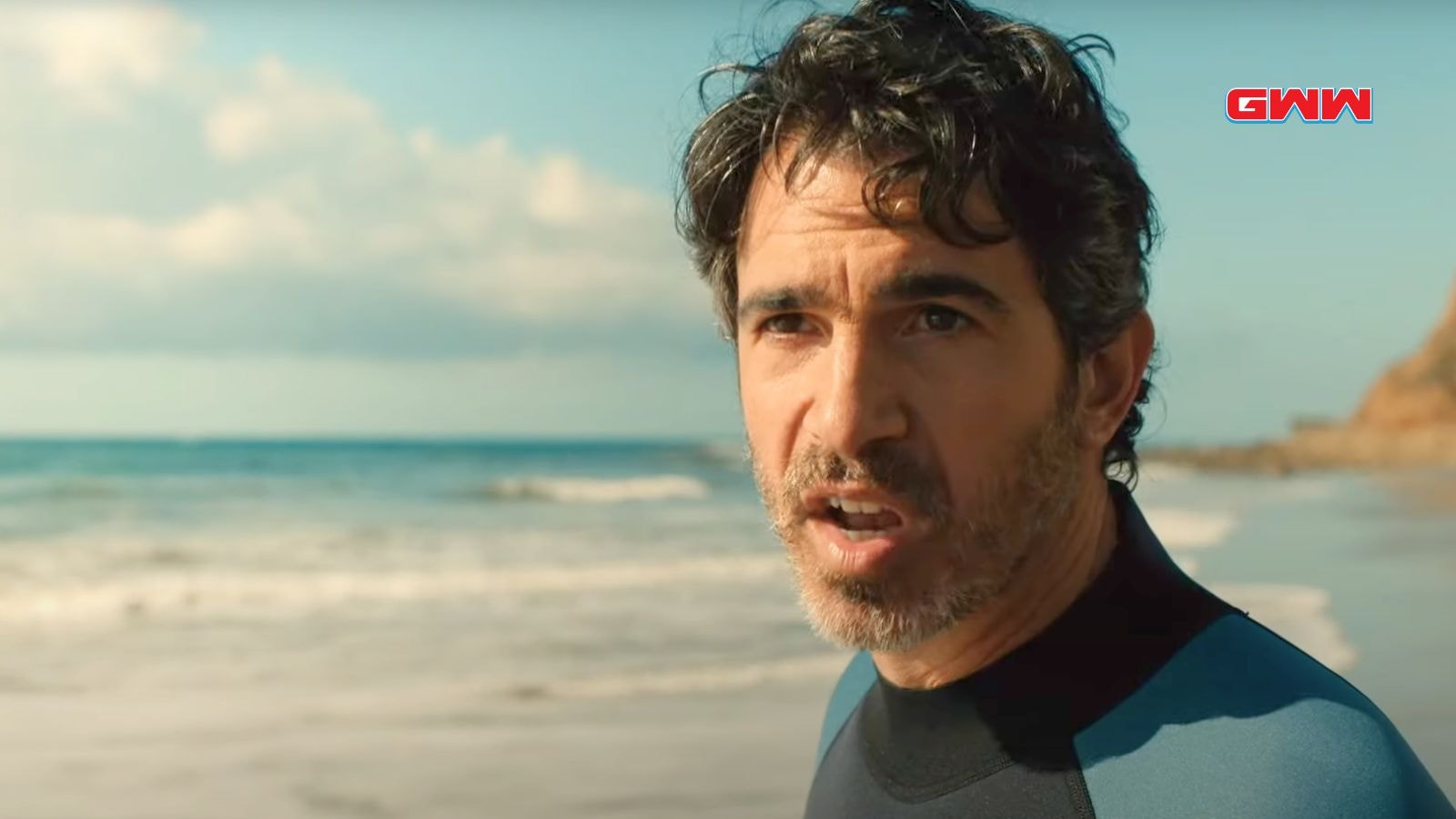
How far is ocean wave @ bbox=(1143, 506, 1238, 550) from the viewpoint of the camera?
1183cm

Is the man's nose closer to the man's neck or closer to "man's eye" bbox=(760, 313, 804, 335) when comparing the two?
"man's eye" bbox=(760, 313, 804, 335)

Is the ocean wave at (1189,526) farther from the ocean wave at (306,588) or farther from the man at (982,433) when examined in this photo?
the man at (982,433)

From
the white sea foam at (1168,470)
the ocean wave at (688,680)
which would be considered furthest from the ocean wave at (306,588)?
the white sea foam at (1168,470)

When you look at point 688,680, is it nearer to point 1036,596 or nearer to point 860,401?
point 1036,596

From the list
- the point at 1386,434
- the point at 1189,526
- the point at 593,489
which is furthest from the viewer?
the point at 1386,434

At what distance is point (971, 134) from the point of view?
4.47ft

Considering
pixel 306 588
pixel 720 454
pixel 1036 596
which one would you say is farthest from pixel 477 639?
pixel 720 454

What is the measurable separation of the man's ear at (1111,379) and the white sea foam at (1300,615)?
18.4 feet

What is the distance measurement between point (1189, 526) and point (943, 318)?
1254 cm

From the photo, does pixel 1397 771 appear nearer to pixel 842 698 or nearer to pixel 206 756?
pixel 842 698

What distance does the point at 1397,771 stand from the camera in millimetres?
1156

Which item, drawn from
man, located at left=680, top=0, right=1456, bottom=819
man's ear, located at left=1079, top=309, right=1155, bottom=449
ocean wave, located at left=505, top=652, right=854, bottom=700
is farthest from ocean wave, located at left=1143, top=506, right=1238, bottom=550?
man, located at left=680, top=0, right=1456, bottom=819

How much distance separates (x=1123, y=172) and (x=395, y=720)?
6.46 metres

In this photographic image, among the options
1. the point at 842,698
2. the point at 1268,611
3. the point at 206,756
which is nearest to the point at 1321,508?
the point at 1268,611
